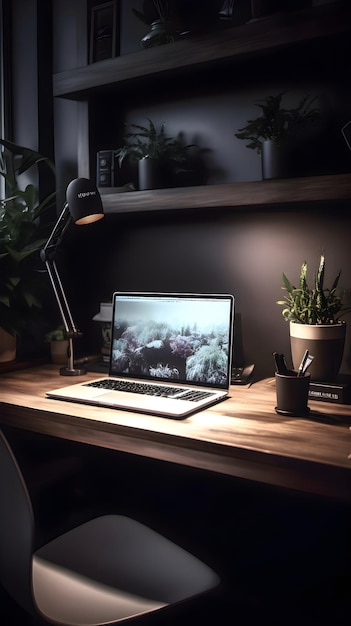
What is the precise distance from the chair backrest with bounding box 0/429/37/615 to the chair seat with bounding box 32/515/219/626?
0.09 m

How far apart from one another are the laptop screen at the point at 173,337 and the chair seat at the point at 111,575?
0.54m

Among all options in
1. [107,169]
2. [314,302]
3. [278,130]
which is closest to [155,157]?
[107,169]

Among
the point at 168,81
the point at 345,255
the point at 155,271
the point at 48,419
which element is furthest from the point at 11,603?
the point at 168,81

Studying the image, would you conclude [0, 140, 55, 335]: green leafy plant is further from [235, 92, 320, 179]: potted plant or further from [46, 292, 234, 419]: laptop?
[235, 92, 320, 179]: potted plant

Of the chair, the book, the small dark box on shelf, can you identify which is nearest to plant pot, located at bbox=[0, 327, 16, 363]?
the small dark box on shelf

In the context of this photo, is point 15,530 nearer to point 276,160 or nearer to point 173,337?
point 173,337

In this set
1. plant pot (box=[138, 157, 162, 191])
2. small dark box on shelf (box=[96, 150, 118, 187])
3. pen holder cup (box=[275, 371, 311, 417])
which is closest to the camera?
pen holder cup (box=[275, 371, 311, 417])

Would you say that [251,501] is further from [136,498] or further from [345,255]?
[345,255]

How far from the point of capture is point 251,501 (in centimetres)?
193

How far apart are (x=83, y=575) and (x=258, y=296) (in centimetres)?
108

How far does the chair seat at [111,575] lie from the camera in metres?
1.09

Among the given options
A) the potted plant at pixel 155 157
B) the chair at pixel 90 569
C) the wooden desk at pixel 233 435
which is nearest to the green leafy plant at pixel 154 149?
the potted plant at pixel 155 157

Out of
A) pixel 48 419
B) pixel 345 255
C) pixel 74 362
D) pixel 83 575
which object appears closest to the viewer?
pixel 83 575

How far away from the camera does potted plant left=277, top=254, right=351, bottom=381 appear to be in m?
1.62
